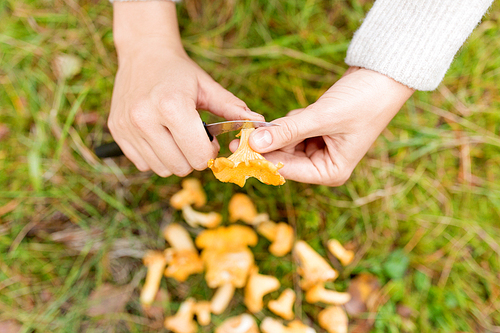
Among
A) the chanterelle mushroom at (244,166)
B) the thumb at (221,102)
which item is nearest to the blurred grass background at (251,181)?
the thumb at (221,102)

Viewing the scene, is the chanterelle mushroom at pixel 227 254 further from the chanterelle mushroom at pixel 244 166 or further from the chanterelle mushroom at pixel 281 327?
the chanterelle mushroom at pixel 244 166

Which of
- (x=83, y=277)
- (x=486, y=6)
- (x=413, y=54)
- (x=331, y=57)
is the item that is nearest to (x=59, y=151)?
(x=83, y=277)

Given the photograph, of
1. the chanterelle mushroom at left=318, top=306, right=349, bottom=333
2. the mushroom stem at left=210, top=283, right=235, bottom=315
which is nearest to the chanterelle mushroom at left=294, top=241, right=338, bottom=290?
the chanterelle mushroom at left=318, top=306, right=349, bottom=333

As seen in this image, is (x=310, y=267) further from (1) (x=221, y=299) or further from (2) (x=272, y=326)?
(1) (x=221, y=299)

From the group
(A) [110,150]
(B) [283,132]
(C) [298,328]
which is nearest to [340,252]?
(C) [298,328]

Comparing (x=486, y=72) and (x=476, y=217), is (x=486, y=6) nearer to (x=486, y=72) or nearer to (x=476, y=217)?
(x=486, y=72)
